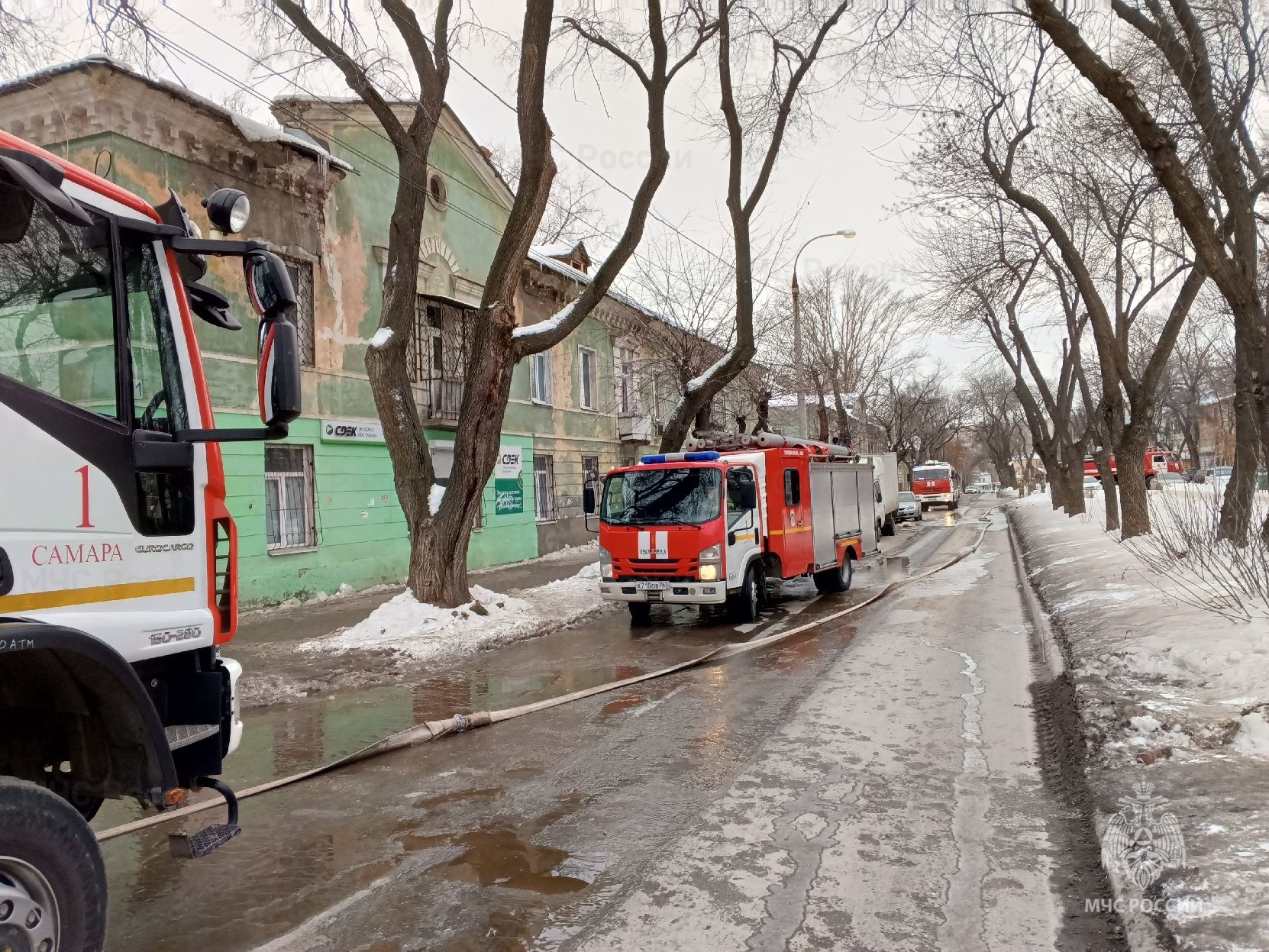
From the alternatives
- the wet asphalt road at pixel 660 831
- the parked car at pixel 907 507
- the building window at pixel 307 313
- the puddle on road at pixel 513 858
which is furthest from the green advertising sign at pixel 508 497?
the parked car at pixel 907 507

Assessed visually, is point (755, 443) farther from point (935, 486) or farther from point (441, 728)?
point (935, 486)

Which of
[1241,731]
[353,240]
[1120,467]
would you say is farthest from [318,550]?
[1120,467]

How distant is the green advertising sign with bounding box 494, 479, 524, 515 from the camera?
782 inches

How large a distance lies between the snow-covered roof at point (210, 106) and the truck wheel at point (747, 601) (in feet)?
31.6

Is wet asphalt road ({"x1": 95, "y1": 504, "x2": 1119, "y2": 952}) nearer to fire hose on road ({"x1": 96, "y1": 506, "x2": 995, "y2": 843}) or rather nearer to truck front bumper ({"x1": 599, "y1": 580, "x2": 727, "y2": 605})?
fire hose on road ({"x1": 96, "y1": 506, "x2": 995, "y2": 843})

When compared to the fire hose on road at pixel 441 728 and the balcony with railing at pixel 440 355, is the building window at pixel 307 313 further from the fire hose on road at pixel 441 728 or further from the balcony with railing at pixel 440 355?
the fire hose on road at pixel 441 728

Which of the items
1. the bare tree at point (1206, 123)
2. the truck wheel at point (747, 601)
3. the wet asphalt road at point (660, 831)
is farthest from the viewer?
the truck wheel at point (747, 601)

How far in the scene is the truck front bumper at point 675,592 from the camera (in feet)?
36.3

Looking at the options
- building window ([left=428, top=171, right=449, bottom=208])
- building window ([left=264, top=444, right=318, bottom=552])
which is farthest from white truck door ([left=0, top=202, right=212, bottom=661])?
building window ([left=428, top=171, right=449, bottom=208])

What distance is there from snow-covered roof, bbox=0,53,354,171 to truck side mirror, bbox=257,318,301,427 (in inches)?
346

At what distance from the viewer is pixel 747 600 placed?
11805 millimetres

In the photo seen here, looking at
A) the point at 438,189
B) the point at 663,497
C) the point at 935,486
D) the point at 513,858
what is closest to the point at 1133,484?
the point at 663,497

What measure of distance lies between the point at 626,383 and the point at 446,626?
1732 cm

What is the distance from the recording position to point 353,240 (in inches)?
621
